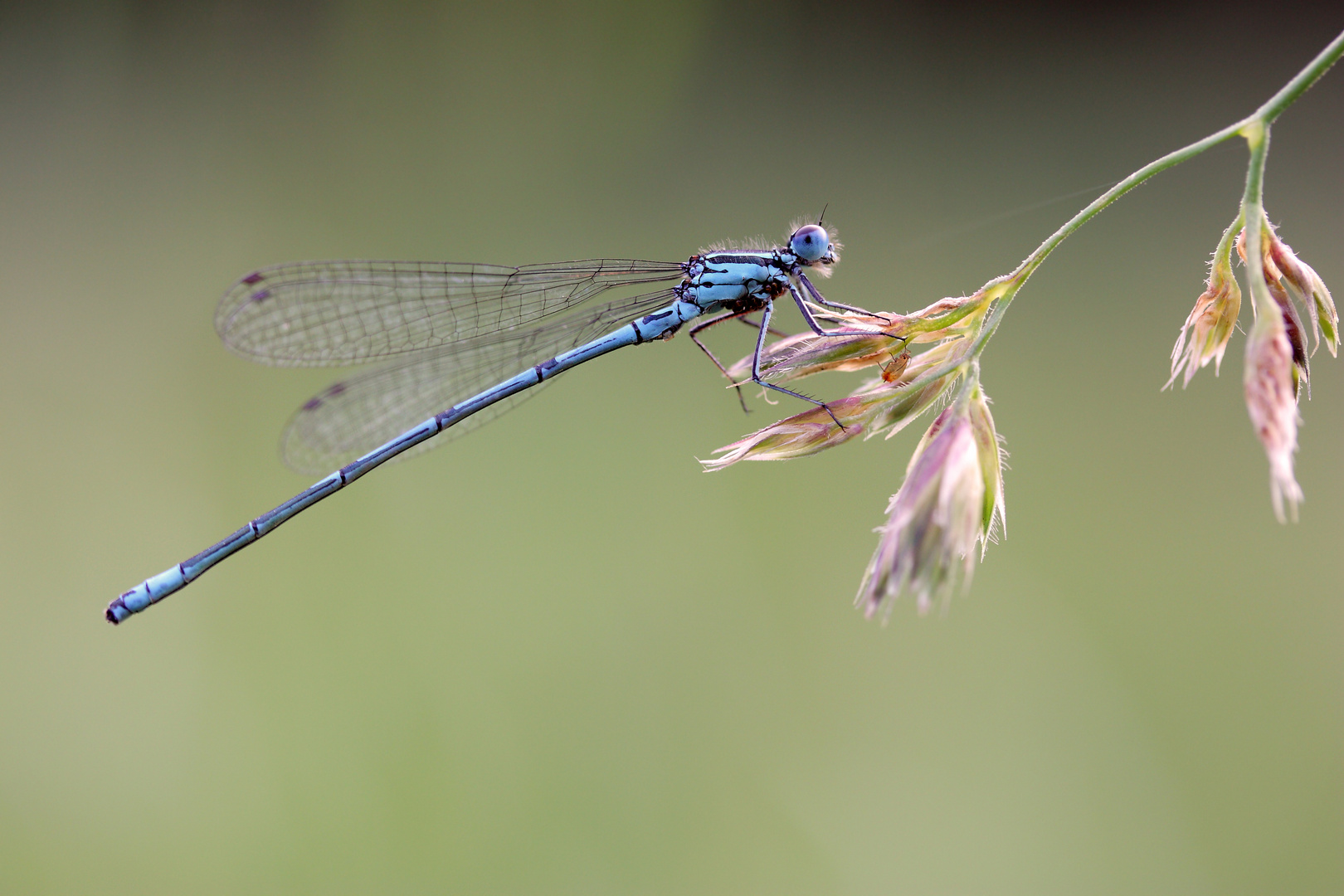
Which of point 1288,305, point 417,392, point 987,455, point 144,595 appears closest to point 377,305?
point 417,392

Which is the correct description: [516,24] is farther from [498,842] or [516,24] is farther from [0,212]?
[498,842]

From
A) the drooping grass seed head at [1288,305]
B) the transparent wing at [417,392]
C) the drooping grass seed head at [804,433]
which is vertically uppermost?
the transparent wing at [417,392]

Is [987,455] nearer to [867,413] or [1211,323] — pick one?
[867,413]

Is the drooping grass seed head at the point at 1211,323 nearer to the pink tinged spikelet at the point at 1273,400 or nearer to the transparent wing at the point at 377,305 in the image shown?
the pink tinged spikelet at the point at 1273,400

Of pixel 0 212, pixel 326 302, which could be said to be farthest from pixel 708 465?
pixel 0 212

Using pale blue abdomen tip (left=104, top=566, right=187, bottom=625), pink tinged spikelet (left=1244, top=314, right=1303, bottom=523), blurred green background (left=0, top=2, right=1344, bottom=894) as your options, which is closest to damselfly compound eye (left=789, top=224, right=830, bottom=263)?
pink tinged spikelet (left=1244, top=314, right=1303, bottom=523)

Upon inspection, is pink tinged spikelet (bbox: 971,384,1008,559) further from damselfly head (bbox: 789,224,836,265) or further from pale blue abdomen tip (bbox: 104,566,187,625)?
pale blue abdomen tip (bbox: 104,566,187,625)

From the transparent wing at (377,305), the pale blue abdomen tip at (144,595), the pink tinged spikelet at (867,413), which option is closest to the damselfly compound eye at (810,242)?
the transparent wing at (377,305)
